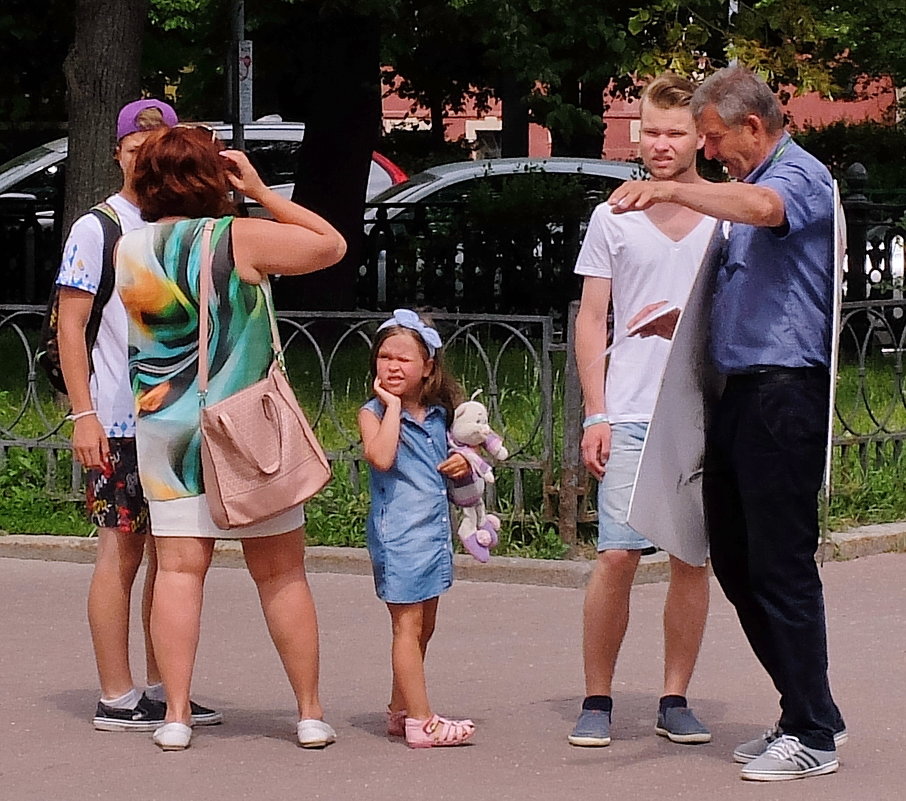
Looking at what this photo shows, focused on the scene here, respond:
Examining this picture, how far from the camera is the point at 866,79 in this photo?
30938mm

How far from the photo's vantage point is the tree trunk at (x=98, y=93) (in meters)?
10.9

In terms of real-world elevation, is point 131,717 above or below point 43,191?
below

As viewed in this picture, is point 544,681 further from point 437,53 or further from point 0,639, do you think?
point 437,53

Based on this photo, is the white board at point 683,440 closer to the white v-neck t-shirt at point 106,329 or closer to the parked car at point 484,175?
the white v-neck t-shirt at point 106,329

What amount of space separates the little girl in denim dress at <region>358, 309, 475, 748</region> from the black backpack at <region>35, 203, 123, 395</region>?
2.59ft

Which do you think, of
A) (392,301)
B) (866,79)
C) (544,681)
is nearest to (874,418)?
(544,681)

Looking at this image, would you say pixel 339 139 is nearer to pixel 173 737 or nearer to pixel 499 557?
pixel 499 557

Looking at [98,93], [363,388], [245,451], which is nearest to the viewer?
[245,451]

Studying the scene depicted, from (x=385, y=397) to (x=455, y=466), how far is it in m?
0.27

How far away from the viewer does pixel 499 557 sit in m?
8.16

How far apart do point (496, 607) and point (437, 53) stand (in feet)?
33.3

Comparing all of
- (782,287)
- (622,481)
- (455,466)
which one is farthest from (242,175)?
(782,287)

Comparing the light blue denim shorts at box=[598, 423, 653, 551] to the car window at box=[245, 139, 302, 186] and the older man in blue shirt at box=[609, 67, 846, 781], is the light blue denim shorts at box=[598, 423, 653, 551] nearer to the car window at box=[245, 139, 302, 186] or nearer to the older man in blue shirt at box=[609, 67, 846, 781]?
the older man in blue shirt at box=[609, 67, 846, 781]

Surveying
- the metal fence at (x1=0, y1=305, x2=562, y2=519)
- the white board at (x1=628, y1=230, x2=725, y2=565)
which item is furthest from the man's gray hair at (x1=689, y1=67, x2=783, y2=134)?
the metal fence at (x1=0, y1=305, x2=562, y2=519)
